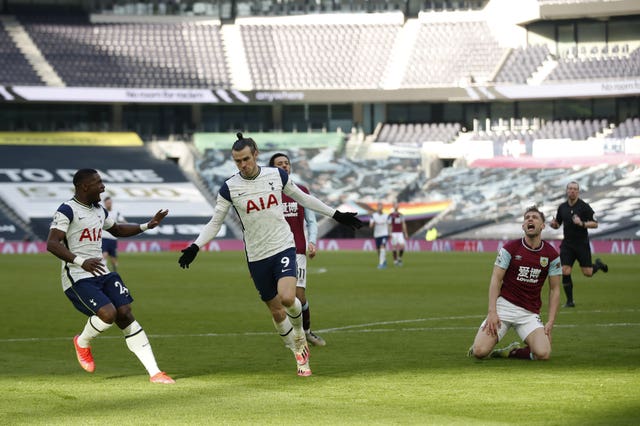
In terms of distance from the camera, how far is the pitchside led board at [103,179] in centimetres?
6594

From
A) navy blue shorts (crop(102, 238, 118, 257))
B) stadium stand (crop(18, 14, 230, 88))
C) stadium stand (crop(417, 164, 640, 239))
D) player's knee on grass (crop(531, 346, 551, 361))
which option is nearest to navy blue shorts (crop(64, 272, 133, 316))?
player's knee on grass (crop(531, 346, 551, 361))

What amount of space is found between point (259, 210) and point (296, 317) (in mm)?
1301

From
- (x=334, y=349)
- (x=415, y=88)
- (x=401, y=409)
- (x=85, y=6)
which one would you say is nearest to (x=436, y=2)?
(x=415, y=88)

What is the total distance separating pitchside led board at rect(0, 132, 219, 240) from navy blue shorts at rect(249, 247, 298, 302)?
2046 inches

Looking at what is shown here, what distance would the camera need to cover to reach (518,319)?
1409 cm

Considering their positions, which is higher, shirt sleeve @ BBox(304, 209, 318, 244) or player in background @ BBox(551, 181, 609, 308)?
shirt sleeve @ BBox(304, 209, 318, 244)

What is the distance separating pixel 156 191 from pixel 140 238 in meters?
6.91

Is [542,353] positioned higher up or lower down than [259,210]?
lower down

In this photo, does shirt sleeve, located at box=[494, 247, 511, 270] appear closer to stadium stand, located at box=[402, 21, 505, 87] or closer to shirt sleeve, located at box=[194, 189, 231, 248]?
shirt sleeve, located at box=[194, 189, 231, 248]

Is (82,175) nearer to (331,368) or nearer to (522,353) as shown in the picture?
(331,368)

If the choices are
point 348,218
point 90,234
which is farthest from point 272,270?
point 90,234

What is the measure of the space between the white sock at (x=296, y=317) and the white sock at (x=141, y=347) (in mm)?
1571

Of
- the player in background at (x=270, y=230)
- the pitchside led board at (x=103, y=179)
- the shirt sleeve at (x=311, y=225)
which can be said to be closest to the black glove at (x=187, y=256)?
the player in background at (x=270, y=230)

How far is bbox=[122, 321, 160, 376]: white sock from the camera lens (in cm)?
1225
